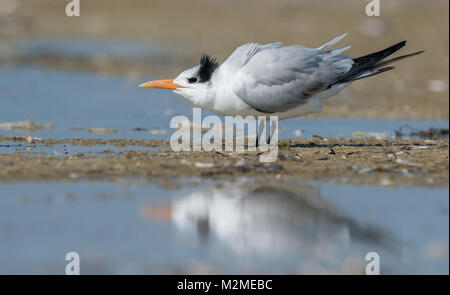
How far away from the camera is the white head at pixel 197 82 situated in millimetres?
7781

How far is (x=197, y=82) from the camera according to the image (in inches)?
309

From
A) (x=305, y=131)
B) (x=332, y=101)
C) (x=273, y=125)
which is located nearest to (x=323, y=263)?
(x=273, y=125)

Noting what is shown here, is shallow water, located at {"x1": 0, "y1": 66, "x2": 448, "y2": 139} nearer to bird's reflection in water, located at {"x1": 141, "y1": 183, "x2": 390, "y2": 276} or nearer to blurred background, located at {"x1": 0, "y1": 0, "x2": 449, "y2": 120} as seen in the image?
blurred background, located at {"x1": 0, "y1": 0, "x2": 449, "y2": 120}

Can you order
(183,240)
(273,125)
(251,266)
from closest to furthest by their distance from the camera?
(251,266) < (183,240) < (273,125)

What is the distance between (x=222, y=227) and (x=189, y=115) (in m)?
5.79

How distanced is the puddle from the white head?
1806 mm

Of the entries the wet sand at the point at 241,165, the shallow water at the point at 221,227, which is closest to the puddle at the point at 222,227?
the shallow water at the point at 221,227

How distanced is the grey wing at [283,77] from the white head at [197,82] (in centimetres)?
32

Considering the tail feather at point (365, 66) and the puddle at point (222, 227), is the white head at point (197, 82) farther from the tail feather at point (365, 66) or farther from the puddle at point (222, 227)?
the puddle at point (222, 227)

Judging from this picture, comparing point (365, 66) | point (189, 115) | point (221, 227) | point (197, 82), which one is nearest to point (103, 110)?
point (189, 115)

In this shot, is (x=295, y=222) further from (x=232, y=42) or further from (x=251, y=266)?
(x=232, y=42)

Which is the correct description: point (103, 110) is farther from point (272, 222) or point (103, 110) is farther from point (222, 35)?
point (222, 35)

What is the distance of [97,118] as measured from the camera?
10.4 metres

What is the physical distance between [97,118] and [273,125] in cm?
320
